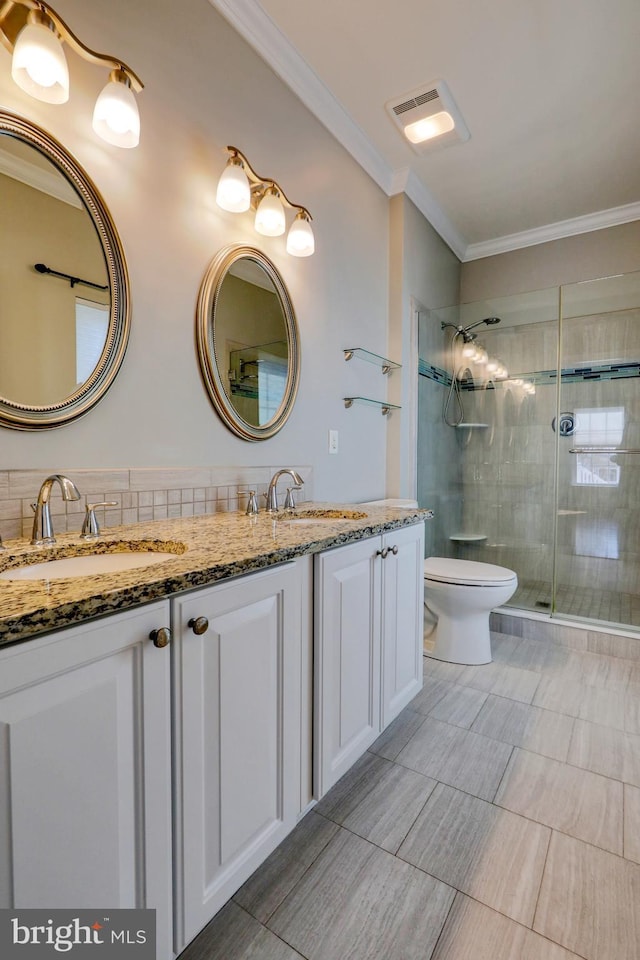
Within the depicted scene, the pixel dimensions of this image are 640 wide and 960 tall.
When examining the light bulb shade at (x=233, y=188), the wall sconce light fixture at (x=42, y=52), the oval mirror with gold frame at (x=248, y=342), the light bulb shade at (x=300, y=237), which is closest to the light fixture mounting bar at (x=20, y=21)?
the wall sconce light fixture at (x=42, y=52)

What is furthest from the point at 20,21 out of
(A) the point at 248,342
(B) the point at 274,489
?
(B) the point at 274,489

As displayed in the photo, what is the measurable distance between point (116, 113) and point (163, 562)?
1122mm

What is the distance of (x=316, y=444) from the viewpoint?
6.71 feet

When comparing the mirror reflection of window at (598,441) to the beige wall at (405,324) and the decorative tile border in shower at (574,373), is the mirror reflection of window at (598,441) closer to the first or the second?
the decorative tile border in shower at (574,373)

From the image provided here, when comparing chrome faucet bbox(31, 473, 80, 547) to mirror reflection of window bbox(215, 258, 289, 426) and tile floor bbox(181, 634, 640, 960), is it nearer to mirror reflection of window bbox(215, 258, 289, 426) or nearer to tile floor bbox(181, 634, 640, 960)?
mirror reflection of window bbox(215, 258, 289, 426)

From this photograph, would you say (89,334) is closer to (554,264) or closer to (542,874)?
(542,874)

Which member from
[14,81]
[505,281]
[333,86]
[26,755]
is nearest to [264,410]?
[14,81]

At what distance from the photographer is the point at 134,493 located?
1269 millimetres

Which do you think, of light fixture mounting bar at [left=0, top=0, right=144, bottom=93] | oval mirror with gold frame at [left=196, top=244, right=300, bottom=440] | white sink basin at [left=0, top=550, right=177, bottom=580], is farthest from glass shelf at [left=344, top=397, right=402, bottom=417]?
light fixture mounting bar at [left=0, top=0, right=144, bottom=93]

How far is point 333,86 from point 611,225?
215 centimetres

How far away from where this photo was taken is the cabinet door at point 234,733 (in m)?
0.79

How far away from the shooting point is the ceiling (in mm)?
1643

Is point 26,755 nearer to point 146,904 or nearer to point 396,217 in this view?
point 146,904

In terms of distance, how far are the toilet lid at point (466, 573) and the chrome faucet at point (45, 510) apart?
68.5 inches
